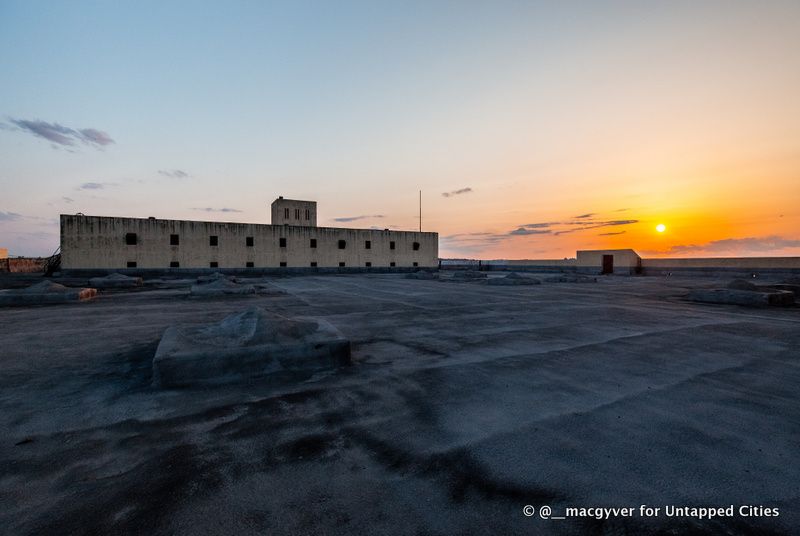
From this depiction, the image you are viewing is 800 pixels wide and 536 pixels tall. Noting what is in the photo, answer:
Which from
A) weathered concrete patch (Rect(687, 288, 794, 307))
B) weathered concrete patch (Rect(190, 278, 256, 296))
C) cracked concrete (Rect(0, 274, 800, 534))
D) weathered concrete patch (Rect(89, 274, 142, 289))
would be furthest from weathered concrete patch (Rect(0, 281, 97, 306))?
weathered concrete patch (Rect(687, 288, 794, 307))

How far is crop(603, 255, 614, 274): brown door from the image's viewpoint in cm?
3447

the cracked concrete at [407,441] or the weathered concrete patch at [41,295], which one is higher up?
the weathered concrete patch at [41,295]

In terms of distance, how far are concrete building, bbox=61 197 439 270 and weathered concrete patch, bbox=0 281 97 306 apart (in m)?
25.0

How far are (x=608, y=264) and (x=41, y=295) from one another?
39.1 metres

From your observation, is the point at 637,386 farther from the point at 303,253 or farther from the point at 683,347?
the point at 303,253

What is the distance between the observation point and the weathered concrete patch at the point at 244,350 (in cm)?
383

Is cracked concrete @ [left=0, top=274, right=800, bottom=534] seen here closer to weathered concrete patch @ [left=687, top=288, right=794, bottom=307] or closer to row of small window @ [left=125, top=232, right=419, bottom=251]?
weathered concrete patch @ [left=687, top=288, right=794, bottom=307]

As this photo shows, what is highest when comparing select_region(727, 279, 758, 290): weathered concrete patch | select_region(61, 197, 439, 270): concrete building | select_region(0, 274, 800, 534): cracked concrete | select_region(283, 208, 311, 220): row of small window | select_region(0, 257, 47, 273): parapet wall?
select_region(283, 208, 311, 220): row of small window

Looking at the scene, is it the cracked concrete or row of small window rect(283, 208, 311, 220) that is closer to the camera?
the cracked concrete

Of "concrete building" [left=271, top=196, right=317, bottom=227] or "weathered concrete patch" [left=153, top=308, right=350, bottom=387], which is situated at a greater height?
"concrete building" [left=271, top=196, right=317, bottom=227]

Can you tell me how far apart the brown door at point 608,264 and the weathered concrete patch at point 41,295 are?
1494 inches

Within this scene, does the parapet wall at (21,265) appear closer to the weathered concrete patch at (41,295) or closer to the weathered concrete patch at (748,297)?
the weathered concrete patch at (41,295)

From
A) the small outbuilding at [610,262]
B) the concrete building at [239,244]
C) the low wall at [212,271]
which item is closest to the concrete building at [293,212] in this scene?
the concrete building at [239,244]

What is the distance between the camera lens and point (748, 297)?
34.8ft
